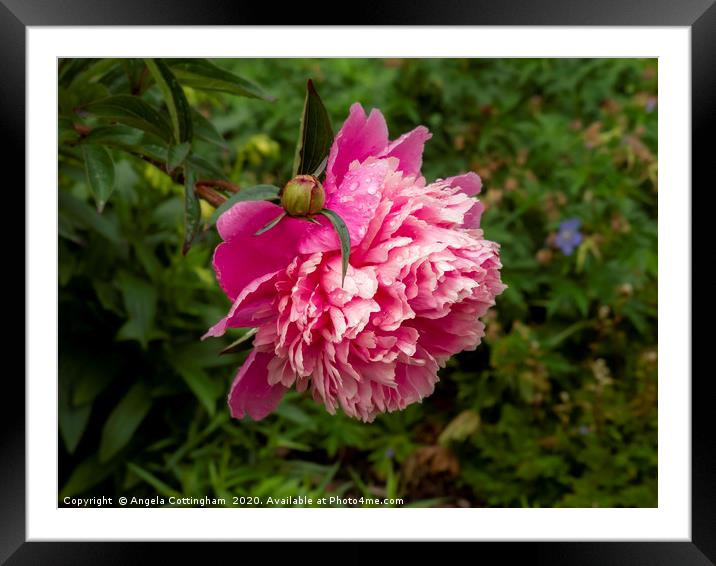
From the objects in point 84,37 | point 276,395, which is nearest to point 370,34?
point 84,37

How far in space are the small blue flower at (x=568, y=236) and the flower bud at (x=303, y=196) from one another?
120 centimetres

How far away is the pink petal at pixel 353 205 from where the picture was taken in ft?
1.58

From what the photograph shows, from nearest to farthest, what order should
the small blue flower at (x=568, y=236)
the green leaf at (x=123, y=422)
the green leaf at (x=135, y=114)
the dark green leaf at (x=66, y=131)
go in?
the green leaf at (x=135, y=114)
the dark green leaf at (x=66, y=131)
the green leaf at (x=123, y=422)
the small blue flower at (x=568, y=236)

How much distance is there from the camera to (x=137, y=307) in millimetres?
1295

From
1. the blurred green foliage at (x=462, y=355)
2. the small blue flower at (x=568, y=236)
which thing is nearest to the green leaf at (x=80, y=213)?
the blurred green foliage at (x=462, y=355)

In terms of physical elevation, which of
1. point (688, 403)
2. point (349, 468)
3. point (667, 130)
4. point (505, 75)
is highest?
point (505, 75)

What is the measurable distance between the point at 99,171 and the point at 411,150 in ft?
1.09

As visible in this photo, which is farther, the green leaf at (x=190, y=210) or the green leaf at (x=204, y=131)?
the green leaf at (x=204, y=131)

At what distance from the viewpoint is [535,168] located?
1.79 meters

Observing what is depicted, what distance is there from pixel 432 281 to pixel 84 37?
0.50m

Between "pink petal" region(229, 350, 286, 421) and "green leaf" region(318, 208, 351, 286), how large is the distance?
4.0 inches

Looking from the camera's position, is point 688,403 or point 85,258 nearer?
point 688,403

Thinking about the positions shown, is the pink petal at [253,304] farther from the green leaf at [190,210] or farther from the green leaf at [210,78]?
the green leaf at [210,78]

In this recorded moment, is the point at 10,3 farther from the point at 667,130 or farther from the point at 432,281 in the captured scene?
the point at 667,130
